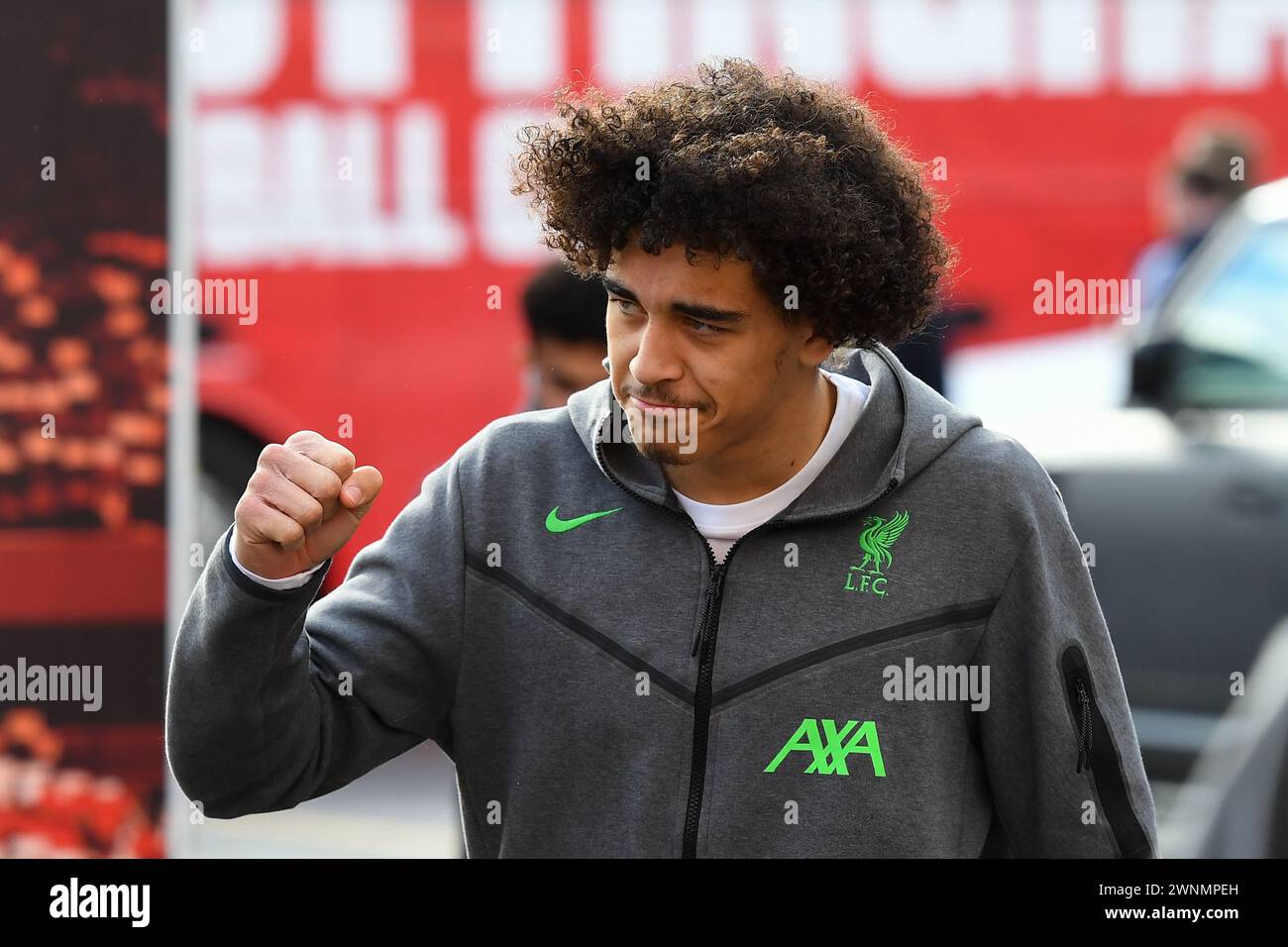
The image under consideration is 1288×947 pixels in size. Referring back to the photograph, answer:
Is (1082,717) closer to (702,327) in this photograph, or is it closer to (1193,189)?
(702,327)

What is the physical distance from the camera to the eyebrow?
2.12 metres

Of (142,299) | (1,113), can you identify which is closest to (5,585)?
(142,299)

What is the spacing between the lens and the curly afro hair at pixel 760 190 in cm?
212

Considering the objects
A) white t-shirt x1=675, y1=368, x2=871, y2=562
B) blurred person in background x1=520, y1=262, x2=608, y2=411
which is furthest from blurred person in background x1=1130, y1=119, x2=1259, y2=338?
white t-shirt x1=675, y1=368, x2=871, y2=562

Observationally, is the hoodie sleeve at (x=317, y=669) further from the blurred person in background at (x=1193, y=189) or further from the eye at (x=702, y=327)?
the blurred person in background at (x=1193, y=189)

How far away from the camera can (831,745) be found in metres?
2.03

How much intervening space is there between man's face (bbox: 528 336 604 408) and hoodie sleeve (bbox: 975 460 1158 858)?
1713mm

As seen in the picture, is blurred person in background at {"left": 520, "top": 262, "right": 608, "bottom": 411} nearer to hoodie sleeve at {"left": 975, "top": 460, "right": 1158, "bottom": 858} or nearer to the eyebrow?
the eyebrow

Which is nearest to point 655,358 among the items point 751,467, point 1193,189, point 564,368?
point 751,467

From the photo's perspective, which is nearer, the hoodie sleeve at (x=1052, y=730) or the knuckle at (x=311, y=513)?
the knuckle at (x=311, y=513)

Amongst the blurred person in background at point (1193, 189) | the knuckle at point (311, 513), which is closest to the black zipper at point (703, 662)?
the knuckle at point (311, 513)

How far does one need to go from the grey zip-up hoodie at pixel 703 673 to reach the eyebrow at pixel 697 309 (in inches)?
6.6
